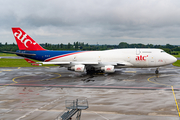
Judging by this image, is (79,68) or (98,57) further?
(98,57)

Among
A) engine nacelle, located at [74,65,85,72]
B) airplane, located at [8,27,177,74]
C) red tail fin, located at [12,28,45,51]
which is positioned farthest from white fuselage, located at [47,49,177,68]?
red tail fin, located at [12,28,45,51]

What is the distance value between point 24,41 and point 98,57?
18.4 metres

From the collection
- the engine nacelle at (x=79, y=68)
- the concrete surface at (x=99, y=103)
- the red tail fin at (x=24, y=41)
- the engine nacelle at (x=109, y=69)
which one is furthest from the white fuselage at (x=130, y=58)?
the concrete surface at (x=99, y=103)

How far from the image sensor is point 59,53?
4528 cm

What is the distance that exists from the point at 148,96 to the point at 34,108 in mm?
12985

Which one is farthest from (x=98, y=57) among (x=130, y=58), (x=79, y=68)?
(x=130, y=58)

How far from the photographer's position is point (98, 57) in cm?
4325

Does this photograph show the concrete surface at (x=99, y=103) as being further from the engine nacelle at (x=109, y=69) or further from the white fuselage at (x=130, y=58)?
the white fuselage at (x=130, y=58)

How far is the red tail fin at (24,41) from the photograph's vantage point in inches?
1781

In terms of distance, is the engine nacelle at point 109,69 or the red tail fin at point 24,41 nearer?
the engine nacelle at point 109,69

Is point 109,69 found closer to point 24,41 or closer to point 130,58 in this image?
point 130,58

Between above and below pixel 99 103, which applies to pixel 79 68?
above

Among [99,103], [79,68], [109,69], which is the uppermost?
[79,68]

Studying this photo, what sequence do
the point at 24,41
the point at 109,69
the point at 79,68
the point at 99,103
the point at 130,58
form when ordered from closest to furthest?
the point at 99,103 → the point at 109,69 → the point at 79,68 → the point at 130,58 → the point at 24,41
